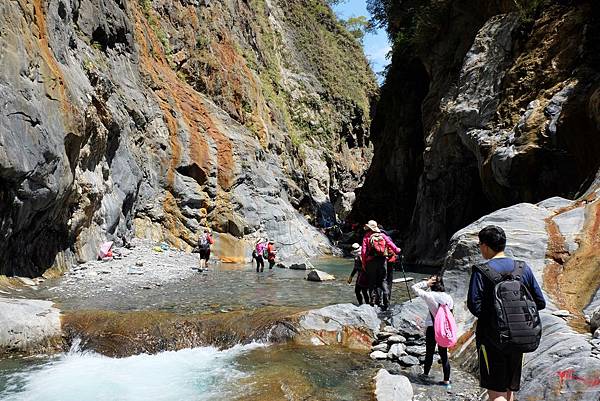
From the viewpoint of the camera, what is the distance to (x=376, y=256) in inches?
366

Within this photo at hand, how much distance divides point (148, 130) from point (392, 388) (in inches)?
798

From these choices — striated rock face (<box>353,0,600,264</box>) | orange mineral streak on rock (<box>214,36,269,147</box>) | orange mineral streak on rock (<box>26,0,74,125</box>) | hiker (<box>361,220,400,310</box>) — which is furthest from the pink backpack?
orange mineral streak on rock (<box>214,36,269,147</box>)

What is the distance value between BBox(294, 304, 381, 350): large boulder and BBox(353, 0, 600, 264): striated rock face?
26.5 ft

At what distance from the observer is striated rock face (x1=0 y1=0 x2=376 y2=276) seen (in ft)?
39.0

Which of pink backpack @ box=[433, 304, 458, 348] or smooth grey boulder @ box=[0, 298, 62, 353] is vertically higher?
pink backpack @ box=[433, 304, 458, 348]

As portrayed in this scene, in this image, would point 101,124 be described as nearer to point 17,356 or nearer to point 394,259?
point 17,356

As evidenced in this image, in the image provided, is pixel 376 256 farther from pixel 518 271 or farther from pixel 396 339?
pixel 518 271

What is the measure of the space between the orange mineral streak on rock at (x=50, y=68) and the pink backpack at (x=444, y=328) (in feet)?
38.6

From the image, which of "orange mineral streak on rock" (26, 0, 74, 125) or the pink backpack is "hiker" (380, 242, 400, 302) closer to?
the pink backpack

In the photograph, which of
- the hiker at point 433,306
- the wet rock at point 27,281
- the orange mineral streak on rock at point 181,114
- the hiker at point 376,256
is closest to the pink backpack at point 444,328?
the hiker at point 433,306

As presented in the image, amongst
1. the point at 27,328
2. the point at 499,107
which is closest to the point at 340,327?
the point at 27,328

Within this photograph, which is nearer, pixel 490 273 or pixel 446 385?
pixel 490 273

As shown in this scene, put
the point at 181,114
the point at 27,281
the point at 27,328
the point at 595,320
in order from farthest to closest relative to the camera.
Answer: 1. the point at 181,114
2. the point at 27,281
3. the point at 27,328
4. the point at 595,320

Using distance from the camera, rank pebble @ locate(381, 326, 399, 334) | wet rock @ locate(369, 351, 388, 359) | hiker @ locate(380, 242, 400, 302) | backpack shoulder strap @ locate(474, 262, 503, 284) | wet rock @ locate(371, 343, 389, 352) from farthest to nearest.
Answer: hiker @ locate(380, 242, 400, 302) → pebble @ locate(381, 326, 399, 334) → wet rock @ locate(371, 343, 389, 352) → wet rock @ locate(369, 351, 388, 359) → backpack shoulder strap @ locate(474, 262, 503, 284)
